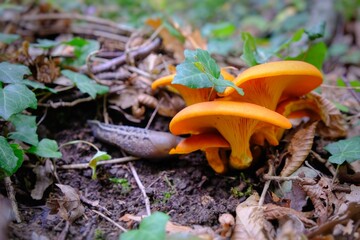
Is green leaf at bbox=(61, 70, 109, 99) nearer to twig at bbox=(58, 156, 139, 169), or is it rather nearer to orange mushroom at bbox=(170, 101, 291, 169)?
twig at bbox=(58, 156, 139, 169)

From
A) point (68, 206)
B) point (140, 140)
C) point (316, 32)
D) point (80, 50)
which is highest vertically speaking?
point (316, 32)

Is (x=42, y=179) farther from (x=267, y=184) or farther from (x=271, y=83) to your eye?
(x=271, y=83)

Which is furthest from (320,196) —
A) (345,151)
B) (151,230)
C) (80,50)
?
(80,50)

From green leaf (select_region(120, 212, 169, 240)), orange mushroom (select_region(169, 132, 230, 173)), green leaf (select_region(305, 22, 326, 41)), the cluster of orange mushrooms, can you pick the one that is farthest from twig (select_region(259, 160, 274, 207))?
green leaf (select_region(305, 22, 326, 41))

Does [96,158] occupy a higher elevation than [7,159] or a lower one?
lower

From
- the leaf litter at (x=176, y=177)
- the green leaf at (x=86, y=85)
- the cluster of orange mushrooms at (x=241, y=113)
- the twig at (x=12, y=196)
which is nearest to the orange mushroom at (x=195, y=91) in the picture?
the cluster of orange mushrooms at (x=241, y=113)

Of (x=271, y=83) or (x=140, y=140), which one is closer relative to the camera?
(x=271, y=83)

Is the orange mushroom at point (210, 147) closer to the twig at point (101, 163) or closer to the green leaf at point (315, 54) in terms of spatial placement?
the twig at point (101, 163)
